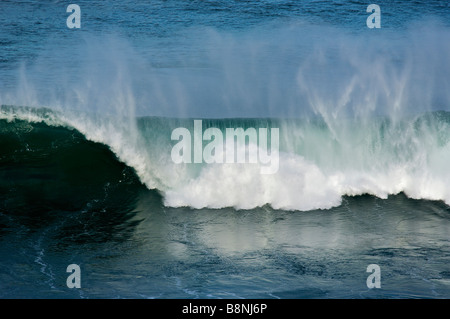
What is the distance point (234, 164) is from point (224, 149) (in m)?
0.61

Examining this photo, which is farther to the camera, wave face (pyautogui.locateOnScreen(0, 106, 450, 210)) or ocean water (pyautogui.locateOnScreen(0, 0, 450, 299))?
wave face (pyautogui.locateOnScreen(0, 106, 450, 210))

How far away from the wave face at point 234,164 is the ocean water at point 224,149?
4cm

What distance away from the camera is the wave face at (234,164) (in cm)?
1085

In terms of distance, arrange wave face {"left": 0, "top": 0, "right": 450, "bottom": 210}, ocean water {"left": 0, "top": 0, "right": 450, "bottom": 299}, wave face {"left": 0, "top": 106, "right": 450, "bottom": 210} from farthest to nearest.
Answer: wave face {"left": 0, "top": 0, "right": 450, "bottom": 210} < wave face {"left": 0, "top": 106, "right": 450, "bottom": 210} < ocean water {"left": 0, "top": 0, "right": 450, "bottom": 299}

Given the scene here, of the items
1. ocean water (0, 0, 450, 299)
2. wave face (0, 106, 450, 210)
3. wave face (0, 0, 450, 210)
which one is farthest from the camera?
wave face (0, 0, 450, 210)

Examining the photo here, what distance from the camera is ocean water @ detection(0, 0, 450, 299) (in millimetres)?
7219

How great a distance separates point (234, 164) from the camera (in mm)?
11227

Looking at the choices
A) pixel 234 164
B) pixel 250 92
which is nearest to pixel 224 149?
pixel 234 164

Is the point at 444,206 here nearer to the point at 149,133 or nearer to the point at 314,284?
the point at 314,284

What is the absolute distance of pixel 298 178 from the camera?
11.0m

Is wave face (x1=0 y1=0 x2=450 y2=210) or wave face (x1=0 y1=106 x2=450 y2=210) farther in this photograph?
wave face (x1=0 y1=0 x2=450 y2=210)

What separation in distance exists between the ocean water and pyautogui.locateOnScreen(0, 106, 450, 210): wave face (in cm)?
4
